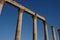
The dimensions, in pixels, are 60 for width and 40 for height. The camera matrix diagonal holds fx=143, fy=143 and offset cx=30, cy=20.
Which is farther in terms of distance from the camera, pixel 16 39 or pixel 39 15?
pixel 39 15

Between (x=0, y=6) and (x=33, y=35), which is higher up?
(x=0, y=6)

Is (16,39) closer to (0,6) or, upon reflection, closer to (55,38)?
(0,6)

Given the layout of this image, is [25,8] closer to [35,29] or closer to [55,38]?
[35,29]

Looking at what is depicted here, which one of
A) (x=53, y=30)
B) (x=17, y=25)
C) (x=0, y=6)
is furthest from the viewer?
(x=53, y=30)

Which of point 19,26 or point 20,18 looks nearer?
point 19,26

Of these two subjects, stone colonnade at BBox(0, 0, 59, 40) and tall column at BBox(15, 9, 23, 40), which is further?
stone colonnade at BBox(0, 0, 59, 40)

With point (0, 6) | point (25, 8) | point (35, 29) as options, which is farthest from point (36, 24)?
point (0, 6)

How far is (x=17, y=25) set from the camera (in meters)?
17.2

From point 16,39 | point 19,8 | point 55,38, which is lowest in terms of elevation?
point 16,39

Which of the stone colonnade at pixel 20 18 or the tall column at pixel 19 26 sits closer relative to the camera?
the tall column at pixel 19 26

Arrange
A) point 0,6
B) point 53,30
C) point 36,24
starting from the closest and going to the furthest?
1. point 0,6
2. point 36,24
3. point 53,30

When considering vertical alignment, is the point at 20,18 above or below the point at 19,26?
above

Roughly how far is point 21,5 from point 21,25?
2.64 meters

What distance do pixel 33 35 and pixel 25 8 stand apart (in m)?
3.70
